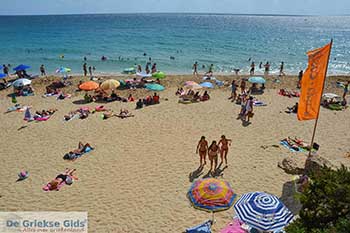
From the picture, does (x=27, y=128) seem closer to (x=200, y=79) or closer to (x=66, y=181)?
(x=66, y=181)

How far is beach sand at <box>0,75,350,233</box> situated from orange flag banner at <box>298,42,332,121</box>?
8.13 ft

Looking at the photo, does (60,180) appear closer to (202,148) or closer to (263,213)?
(202,148)

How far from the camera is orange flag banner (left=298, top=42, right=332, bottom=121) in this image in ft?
28.3

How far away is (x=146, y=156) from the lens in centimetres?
1154

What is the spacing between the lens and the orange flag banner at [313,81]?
8617 millimetres

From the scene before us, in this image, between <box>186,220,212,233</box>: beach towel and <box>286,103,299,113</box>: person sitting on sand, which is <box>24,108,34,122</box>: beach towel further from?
<box>286,103,299,113</box>: person sitting on sand

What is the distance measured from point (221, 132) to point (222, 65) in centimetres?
2305

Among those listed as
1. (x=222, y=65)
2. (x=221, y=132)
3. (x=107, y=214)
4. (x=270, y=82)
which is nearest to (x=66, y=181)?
(x=107, y=214)

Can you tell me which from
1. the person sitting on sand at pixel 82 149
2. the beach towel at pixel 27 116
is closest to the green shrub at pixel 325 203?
the person sitting on sand at pixel 82 149

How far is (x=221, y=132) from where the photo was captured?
45.0ft

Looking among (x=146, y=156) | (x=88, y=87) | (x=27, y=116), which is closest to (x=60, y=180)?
(x=146, y=156)

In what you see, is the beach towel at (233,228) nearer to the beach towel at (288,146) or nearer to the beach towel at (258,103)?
the beach towel at (288,146)

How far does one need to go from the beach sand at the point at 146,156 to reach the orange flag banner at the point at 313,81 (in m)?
2.48

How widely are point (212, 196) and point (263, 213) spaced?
172 centimetres
